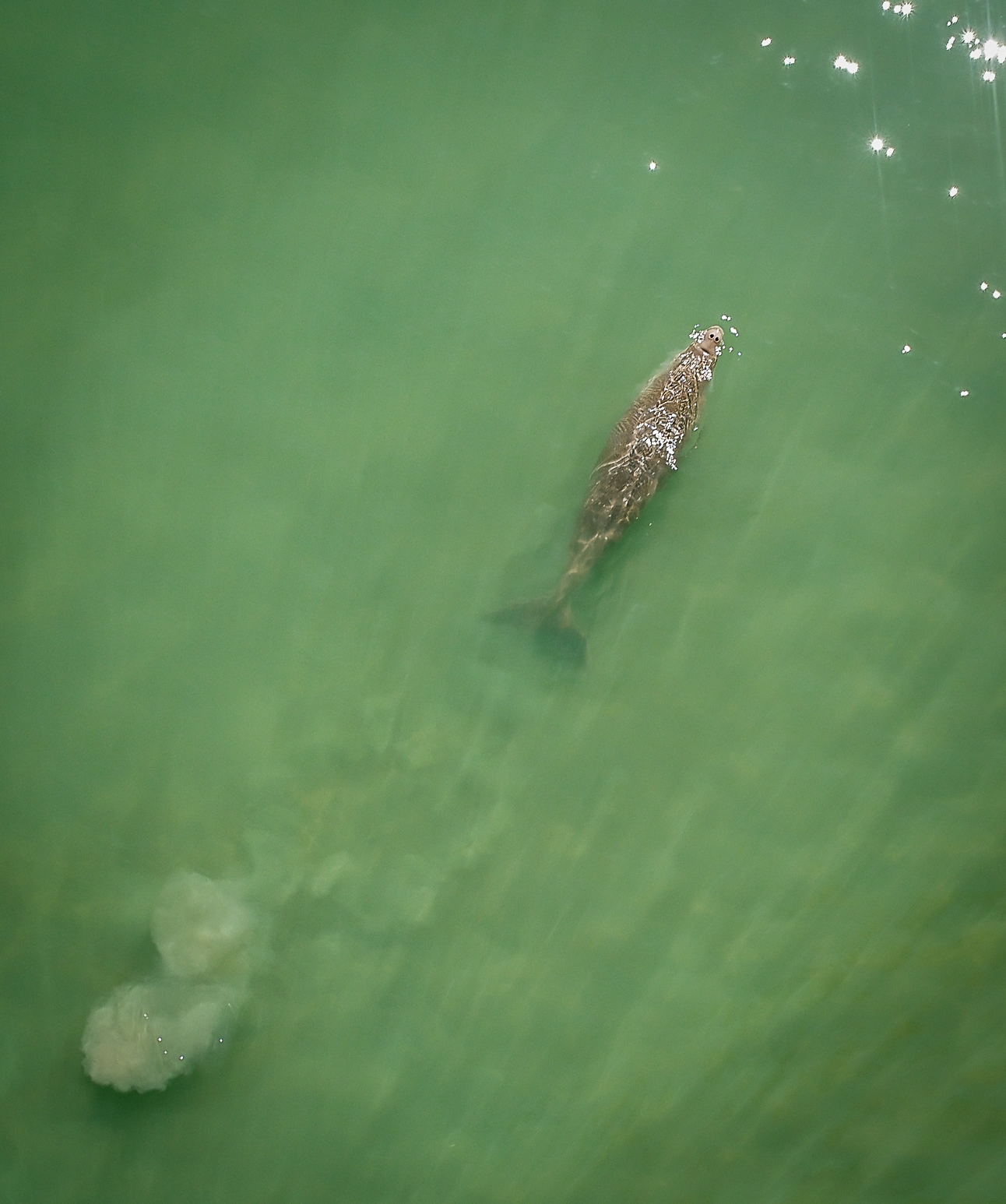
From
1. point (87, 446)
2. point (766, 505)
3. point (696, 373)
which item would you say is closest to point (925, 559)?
point (766, 505)

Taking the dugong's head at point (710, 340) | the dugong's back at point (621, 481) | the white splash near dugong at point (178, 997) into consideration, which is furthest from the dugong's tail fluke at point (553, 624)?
the white splash near dugong at point (178, 997)

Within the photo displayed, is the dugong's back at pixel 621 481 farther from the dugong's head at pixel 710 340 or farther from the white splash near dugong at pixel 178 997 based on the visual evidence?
the white splash near dugong at pixel 178 997

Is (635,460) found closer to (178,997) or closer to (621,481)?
(621,481)

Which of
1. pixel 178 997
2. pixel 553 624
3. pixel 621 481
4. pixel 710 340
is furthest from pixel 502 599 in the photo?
pixel 178 997

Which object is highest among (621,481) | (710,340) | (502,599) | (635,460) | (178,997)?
(710,340)

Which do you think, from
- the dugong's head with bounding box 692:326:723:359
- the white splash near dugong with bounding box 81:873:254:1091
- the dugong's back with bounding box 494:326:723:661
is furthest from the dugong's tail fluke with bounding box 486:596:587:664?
→ the white splash near dugong with bounding box 81:873:254:1091

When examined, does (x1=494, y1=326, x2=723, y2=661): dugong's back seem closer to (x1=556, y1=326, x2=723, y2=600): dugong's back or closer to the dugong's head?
(x1=556, y1=326, x2=723, y2=600): dugong's back
